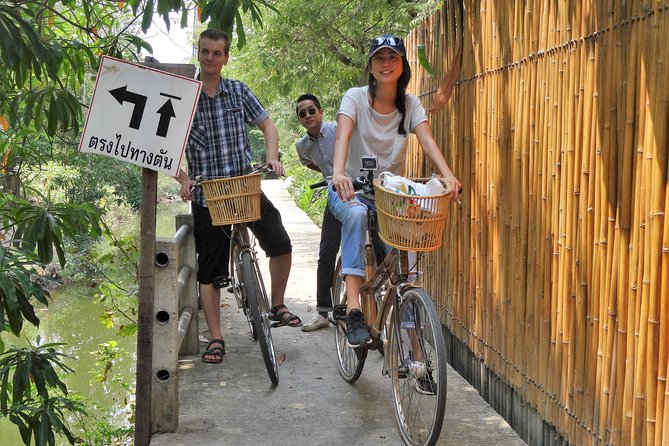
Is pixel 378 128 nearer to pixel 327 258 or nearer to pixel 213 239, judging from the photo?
pixel 213 239

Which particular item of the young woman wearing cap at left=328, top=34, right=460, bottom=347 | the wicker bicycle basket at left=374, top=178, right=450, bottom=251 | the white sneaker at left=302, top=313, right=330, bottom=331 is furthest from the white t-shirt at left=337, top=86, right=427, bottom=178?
the white sneaker at left=302, top=313, right=330, bottom=331

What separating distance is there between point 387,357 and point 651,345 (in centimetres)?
187

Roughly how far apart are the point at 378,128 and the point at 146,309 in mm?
1646

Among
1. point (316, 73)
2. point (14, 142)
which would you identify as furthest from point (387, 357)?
point (316, 73)

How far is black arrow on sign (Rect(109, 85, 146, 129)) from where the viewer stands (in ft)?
14.7

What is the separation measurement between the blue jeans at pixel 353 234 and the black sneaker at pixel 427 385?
75 centimetres

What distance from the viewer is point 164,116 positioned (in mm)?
4512

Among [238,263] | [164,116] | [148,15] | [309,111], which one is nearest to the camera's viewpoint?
[164,116]

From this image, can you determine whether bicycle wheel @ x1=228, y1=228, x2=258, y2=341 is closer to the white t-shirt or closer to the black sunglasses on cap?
the white t-shirt

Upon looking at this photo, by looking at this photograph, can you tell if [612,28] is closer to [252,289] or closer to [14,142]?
[252,289]

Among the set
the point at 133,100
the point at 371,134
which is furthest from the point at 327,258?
the point at 133,100

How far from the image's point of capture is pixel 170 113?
4520 millimetres

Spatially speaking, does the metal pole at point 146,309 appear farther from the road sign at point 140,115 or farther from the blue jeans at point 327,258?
Answer: the blue jeans at point 327,258

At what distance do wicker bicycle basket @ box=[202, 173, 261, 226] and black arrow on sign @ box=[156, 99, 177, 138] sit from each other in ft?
2.47
